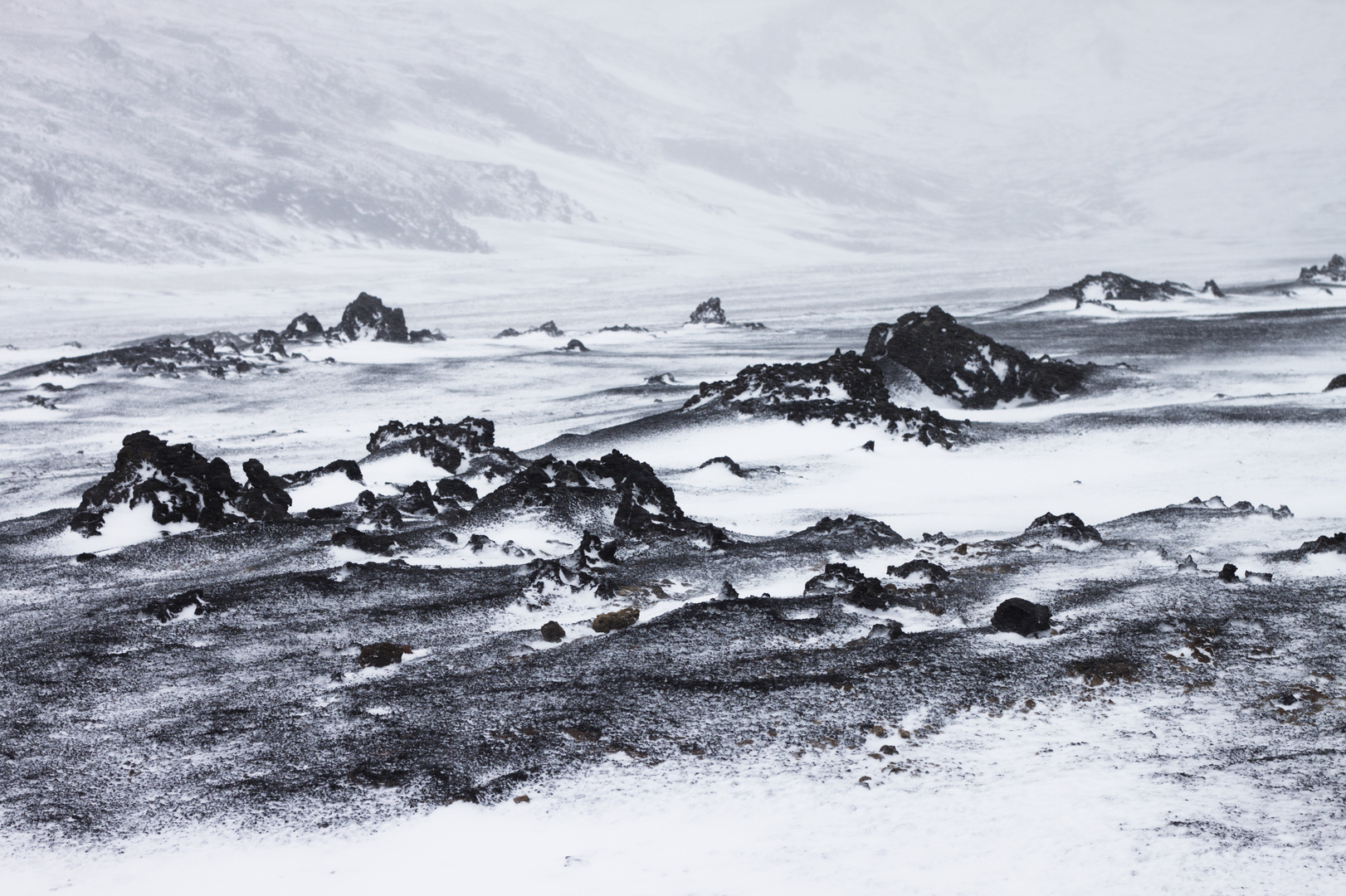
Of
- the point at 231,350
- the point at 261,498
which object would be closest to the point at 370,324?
the point at 231,350

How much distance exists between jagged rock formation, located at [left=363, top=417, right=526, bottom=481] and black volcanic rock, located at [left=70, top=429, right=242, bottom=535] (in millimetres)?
3584

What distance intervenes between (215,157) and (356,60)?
65.2 meters

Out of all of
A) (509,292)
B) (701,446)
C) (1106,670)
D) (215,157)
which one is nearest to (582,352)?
(701,446)

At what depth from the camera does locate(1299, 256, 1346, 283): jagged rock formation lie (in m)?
46.1

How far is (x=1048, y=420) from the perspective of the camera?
17828mm

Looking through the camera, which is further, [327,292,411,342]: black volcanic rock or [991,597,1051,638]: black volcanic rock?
[327,292,411,342]: black volcanic rock

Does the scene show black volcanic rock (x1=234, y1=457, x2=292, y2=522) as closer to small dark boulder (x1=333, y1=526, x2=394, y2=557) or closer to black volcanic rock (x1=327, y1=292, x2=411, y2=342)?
small dark boulder (x1=333, y1=526, x2=394, y2=557)

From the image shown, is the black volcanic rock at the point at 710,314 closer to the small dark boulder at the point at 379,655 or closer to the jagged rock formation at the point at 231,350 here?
the jagged rock formation at the point at 231,350

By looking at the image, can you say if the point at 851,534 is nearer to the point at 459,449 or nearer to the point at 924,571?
the point at 924,571

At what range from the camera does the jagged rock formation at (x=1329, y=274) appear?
46.1 metres

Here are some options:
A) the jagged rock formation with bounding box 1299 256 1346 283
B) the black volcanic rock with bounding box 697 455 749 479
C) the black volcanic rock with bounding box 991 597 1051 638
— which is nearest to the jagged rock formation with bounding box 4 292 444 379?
the black volcanic rock with bounding box 697 455 749 479

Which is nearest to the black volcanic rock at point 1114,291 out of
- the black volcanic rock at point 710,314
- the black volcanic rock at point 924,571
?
the black volcanic rock at point 710,314

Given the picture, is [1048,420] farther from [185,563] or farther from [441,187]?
[441,187]

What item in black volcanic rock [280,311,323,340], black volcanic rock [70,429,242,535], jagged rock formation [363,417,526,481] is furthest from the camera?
black volcanic rock [280,311,323,340]
